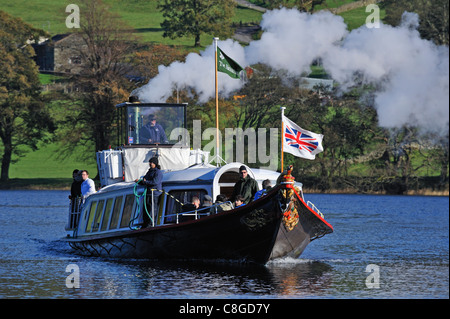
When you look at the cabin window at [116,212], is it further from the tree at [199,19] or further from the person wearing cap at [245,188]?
the tree at [199,19]

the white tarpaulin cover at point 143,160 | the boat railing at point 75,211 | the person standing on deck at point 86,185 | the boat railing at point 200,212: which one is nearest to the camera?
the boat railing at point 200,212

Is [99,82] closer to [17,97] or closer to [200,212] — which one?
[17,97]

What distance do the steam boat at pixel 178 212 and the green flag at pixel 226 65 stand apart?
2.38 meters

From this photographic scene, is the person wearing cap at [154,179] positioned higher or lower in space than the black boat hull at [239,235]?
higher

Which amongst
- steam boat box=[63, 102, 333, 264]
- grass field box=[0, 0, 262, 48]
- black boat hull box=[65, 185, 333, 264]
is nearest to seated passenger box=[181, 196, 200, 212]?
steam boat box=[63, 102, 333, 264]

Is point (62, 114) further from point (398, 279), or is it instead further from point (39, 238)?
point (398, 279)

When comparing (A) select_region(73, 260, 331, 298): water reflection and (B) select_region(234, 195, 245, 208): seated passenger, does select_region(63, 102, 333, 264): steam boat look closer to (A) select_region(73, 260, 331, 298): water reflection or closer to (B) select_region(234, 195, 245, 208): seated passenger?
(B) select_region(234, 195, 245, 208): seated passenger

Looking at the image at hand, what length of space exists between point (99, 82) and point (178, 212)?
58.3 meters

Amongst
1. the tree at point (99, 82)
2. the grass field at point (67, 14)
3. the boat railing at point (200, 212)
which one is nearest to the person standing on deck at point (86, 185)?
the boat railing at point (200, 212)

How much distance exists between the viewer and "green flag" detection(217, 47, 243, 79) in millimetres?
33875

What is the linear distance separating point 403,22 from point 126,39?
218 ft

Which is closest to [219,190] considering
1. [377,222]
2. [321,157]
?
[377,222]

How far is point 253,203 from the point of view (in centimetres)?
2677

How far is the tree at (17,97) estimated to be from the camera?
8950cm
